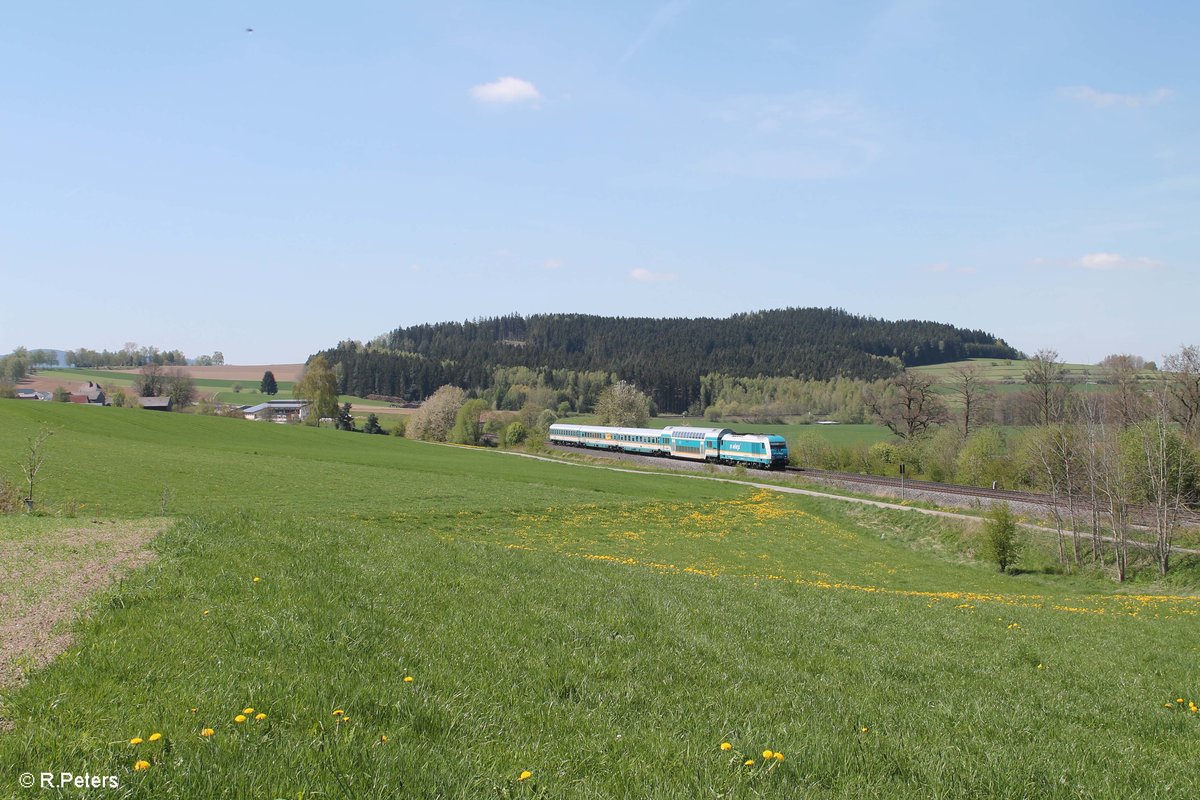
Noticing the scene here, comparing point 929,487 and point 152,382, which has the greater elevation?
point 152,382

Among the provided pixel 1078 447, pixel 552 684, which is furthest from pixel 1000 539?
pixel 552 684

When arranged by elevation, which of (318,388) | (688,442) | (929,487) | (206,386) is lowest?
(929,487)

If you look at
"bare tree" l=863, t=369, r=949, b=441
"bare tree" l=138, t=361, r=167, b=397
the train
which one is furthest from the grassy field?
"bare tree" l=863, t=369, r=949, b=441

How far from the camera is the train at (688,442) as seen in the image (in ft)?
246

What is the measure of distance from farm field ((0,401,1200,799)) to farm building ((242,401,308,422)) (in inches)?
5170

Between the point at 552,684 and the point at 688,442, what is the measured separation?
259 ft

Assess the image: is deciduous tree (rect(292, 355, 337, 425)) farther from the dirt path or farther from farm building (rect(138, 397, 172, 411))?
the dirt path

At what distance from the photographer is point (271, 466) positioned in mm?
48719

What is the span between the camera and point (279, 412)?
147125mm

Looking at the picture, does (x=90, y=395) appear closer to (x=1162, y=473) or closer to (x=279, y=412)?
(x=279, y=412)

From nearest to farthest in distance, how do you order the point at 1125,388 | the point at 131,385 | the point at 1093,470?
1. the point at 1093,470
2. the point at 1125,388
3. the point at 131,385

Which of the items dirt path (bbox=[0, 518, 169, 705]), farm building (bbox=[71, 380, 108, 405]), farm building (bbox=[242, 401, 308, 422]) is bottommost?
farm building (bbox=[242, 401, 308, 422])

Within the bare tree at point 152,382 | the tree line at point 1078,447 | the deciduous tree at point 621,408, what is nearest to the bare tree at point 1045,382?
the tree line at point 1078,447

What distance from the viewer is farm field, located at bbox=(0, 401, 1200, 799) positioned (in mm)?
5285
